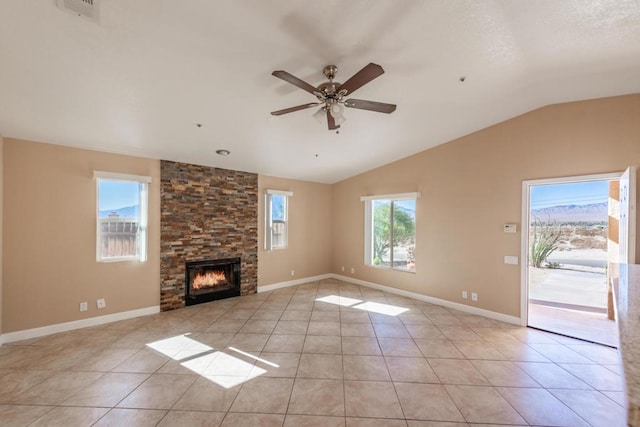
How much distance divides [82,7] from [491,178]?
507 centimetres

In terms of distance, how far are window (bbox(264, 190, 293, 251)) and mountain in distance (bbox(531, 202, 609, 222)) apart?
5.63 m

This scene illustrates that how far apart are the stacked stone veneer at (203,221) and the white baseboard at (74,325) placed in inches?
11.7

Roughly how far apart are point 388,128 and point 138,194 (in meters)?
4.17

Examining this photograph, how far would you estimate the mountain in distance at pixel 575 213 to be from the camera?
512cm

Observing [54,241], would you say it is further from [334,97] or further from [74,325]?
[334,97]

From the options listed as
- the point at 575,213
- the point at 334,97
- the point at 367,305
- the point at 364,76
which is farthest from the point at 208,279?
the point at 575,213

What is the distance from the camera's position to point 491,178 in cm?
419

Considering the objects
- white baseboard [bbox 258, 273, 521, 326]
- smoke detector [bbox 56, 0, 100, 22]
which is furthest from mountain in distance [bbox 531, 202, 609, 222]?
smoke detector [bbox 56, 0, 100, 22]

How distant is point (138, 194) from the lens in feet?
14.0

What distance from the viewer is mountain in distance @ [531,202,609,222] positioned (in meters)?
5.12

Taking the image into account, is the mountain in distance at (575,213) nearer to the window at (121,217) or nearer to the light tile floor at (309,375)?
the light tile floor at (309,375)

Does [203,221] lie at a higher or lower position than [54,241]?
higher

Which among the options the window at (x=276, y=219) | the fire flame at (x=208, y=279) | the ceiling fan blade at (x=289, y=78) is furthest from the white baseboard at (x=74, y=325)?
the ceiling fan blade at (x=289, y=78)

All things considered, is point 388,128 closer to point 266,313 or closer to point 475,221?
point 475,221
